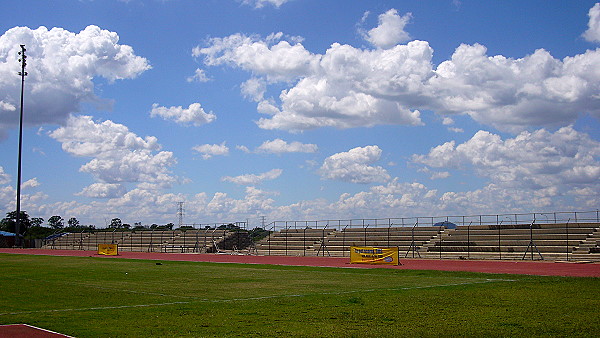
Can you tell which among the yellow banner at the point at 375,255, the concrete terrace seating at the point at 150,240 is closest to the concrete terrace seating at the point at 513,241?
the yellow banner at the point at 375,255

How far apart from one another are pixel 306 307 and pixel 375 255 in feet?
84.1

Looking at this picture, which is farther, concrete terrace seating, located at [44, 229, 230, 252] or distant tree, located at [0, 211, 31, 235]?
distant tree, located at [0, 211, 31, 235]

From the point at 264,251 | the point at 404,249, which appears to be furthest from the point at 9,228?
the point at 404,249

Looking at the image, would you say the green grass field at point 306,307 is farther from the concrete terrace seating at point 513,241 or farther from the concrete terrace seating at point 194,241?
the concrete terrace seating at point 194,241

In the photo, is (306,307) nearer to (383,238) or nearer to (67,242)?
(383,238)

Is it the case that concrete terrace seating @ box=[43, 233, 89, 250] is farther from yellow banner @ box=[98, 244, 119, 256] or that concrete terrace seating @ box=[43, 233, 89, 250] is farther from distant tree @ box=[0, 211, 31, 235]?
distant tree @ box=[0, 211, 31, 235]

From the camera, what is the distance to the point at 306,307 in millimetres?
15984

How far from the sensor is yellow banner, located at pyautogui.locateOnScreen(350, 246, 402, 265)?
39.8 m

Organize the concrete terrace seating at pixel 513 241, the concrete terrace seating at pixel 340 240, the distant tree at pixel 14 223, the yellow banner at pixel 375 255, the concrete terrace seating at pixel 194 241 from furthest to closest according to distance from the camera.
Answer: the distant tree at pixel 14 223, the concrete terrace seating at pixel 194 241, the concrete terrace seating at pixel 340 240, the concrete terrace seating at pixel 513 241, the yellow banner at pixel 375 255

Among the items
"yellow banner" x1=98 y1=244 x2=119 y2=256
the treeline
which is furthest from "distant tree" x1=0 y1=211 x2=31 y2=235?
"yellow banner" x1=98 y1=244 x2=119 y2=256

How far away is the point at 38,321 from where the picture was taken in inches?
535

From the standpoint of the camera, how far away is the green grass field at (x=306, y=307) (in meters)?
12.2

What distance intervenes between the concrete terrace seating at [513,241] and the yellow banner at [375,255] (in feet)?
29.6

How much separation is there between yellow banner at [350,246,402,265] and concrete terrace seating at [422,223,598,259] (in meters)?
9.01
